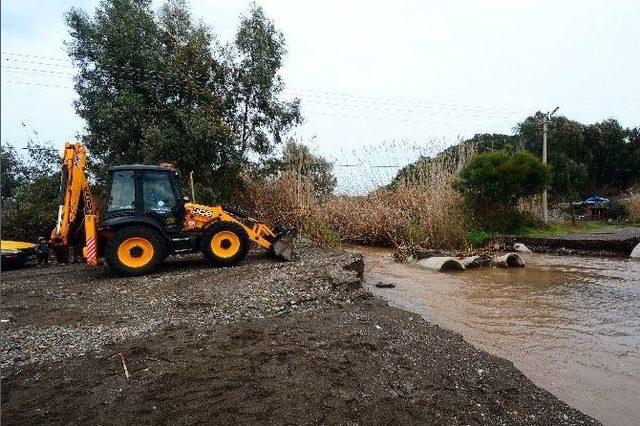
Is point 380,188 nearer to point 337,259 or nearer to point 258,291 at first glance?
point 337,259

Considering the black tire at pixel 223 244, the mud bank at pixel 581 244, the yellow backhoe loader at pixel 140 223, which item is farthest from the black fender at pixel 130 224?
the mud bank at pixel 581 244

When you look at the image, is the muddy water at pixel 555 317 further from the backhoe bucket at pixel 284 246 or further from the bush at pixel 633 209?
the bush at pixel 633 209

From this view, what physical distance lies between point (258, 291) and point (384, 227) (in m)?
9.36

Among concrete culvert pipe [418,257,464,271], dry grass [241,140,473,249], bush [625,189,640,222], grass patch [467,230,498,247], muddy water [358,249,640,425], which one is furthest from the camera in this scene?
bush [625,189,640,222]

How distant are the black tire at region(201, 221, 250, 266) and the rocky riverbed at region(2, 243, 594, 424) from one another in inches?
85.7

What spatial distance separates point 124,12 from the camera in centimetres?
1224

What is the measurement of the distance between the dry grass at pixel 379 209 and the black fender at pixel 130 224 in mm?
5013

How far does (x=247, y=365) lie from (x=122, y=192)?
5.47 m

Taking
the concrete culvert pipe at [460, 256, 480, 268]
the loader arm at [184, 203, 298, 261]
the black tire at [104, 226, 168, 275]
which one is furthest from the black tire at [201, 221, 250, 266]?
the concrete culvert pipe at [460, 256, 480, 268]

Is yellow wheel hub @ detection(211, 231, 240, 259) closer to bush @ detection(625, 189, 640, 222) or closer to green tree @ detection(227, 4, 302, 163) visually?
green tree @ detection(227, 4, 302, 163)

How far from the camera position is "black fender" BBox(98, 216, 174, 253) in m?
7.92

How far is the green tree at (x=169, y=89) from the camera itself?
11.9m

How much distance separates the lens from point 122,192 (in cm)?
813

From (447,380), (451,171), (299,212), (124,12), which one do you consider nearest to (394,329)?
(447,380)
